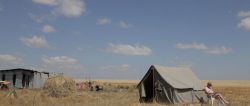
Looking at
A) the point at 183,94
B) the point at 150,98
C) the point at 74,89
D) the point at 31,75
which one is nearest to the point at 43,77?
the point at 31,75

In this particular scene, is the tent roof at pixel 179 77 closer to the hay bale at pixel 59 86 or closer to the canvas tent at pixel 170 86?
the canvas tent at pixel 170 86

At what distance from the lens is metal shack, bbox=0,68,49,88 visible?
45.9 metres

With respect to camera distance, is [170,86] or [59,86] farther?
[59,86]

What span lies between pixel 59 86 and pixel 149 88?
8741 millimetres

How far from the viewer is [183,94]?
2402 centimetres

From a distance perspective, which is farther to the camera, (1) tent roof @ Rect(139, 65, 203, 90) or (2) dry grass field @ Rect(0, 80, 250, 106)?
(1) tent roof @ Rect(139, 65, 203, 90)

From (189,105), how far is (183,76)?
430 cm

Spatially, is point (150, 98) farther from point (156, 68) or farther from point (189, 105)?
point (189, 105)

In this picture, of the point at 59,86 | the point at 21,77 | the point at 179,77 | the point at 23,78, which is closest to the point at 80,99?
the point at 179,77

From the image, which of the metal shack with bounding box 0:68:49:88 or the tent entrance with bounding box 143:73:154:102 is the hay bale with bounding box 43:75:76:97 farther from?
the metal shack with bounding box 0:68:49:88

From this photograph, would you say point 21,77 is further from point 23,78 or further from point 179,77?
point 179,77

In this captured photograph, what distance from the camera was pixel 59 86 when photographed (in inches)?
1268

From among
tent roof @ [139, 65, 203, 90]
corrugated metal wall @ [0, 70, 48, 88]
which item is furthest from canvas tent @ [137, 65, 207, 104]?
corrugated metal wall @ [0, 70, 48, 88]

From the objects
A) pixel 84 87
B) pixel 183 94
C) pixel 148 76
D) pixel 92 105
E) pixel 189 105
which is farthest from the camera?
pixel 84 87
